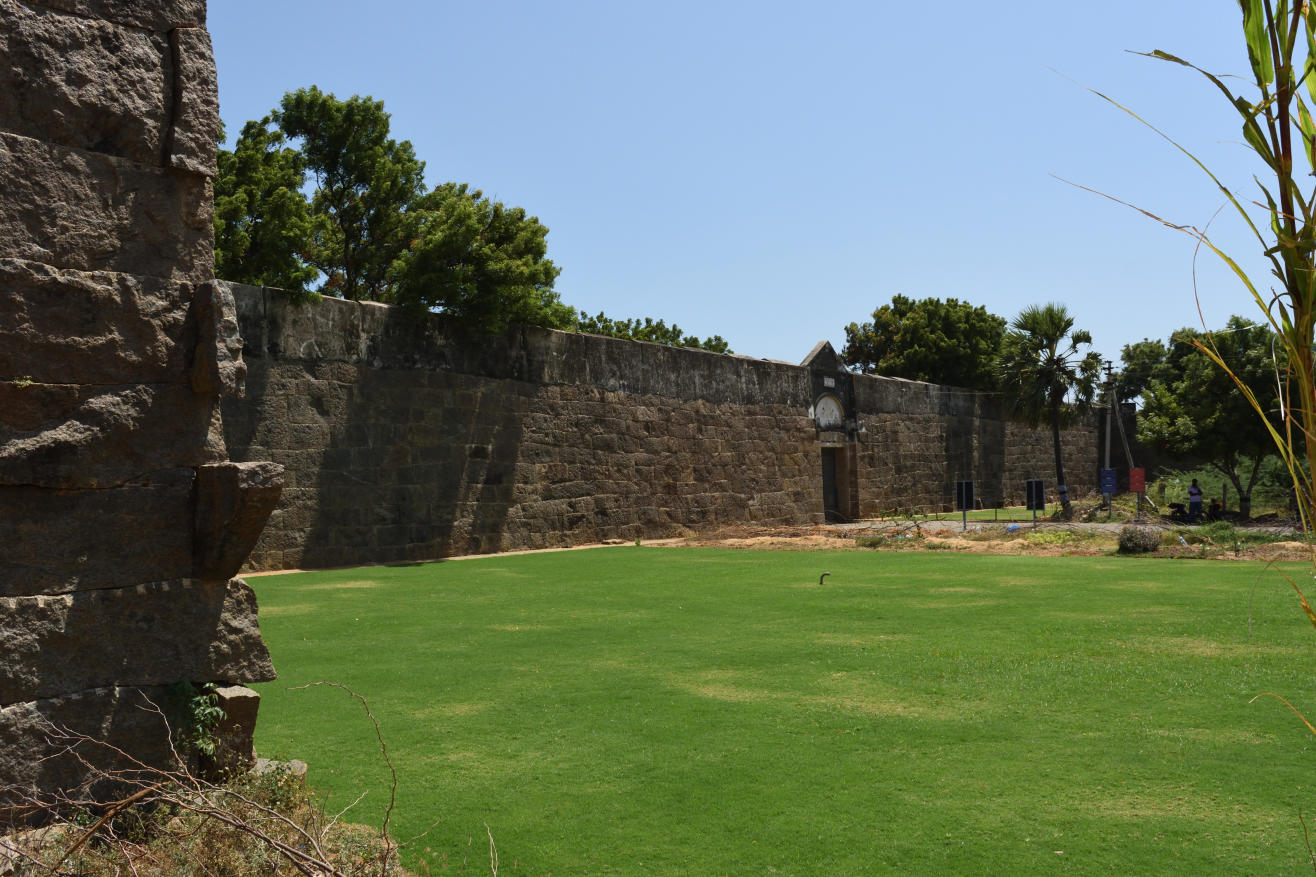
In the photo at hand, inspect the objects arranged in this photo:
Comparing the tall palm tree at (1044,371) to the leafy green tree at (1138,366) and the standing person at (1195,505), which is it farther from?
the leafy green tree at (1138,366)

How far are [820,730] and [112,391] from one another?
3.08m

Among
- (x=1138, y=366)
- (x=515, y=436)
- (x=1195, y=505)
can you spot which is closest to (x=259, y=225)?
(x=515, y=436)

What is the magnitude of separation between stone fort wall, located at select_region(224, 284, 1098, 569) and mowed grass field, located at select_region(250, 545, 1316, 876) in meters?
3.34

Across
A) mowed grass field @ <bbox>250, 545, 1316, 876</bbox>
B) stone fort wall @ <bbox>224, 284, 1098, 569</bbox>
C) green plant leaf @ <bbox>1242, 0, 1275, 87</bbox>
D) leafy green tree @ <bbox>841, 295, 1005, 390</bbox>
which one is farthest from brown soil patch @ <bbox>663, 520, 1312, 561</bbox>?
leafy green tree @ <bbox>841, 295, 1005, 390</bbox>

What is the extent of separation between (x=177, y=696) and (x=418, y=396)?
1003 centimetres

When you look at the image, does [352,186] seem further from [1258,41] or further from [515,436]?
[1258,41]

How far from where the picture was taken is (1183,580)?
9594 mm

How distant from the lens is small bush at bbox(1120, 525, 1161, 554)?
12.8m

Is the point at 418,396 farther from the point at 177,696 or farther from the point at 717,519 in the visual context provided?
the point at 177,696

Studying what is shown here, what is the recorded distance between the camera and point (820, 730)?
4492mm

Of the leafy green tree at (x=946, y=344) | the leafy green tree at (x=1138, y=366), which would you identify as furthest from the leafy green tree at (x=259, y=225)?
the leafy green tree at (x=1138, y=366)

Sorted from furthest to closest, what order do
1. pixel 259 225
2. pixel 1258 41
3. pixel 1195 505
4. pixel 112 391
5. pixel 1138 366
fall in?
pixel 1138 366 < pixel 1195 505 < pixel 259 225 < pixel 112 391 < pixel 1258 41

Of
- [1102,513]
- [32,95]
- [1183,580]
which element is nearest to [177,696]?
[32,95]

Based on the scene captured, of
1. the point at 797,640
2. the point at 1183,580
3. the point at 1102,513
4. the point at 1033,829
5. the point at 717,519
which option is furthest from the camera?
the point at 1102,513
